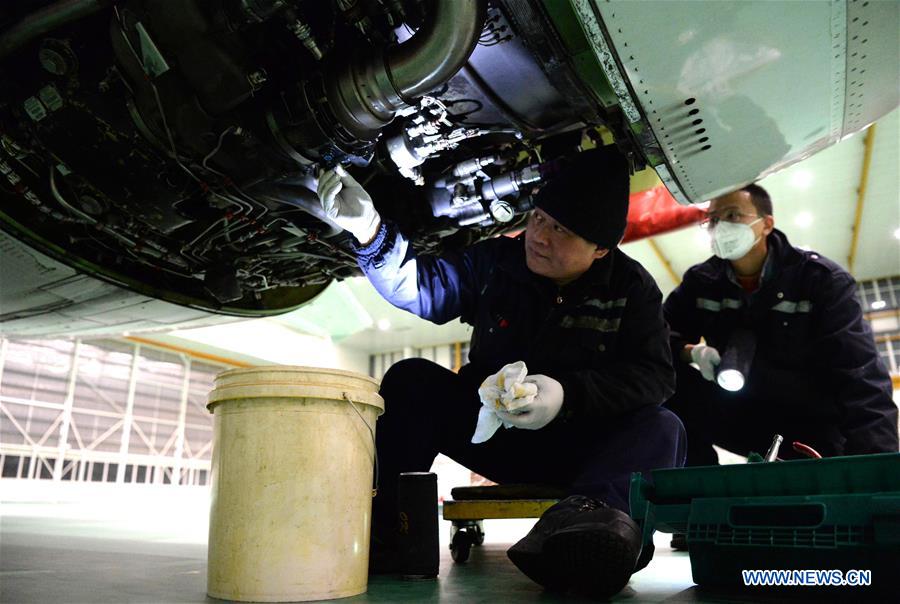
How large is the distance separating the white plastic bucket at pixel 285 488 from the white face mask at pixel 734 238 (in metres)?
1.72

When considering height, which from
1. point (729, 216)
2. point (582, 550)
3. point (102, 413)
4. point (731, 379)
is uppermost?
point (729, 216)

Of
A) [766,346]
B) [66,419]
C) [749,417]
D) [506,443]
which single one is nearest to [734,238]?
[766,346]

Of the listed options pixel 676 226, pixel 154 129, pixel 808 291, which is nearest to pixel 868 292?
pixel 676 226

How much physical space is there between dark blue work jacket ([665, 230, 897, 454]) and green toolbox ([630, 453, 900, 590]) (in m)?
1.08

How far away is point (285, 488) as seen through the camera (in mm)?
974

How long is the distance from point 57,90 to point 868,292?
14.4 metres

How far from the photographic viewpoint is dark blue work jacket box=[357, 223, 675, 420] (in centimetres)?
157

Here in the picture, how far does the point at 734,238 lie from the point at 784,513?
1.47 metres

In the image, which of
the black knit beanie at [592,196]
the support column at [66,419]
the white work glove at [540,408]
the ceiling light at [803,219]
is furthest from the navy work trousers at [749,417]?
the support column at [66,419]

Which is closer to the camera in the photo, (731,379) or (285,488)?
(285,488)

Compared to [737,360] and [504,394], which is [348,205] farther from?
[737,360]

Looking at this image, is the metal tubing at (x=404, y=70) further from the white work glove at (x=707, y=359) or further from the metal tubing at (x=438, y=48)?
the white work glove at (x=707, y=359)

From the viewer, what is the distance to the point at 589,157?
167cm

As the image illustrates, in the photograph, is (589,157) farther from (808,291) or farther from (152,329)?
(152,329)
